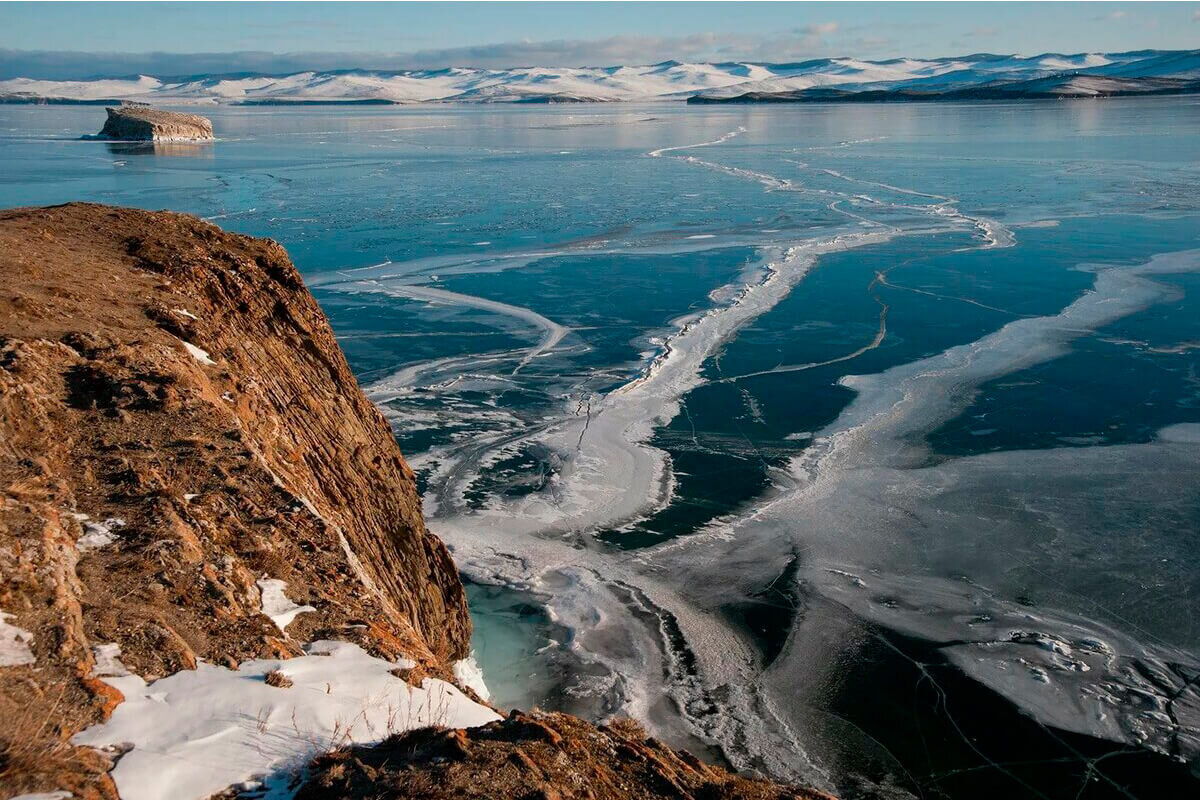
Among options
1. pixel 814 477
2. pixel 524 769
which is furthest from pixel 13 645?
pixel 814 477

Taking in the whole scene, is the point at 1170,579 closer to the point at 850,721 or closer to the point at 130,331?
the point at 850,721

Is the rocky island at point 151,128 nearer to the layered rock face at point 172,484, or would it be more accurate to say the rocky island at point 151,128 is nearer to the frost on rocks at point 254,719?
the layered rock face at point 172,484

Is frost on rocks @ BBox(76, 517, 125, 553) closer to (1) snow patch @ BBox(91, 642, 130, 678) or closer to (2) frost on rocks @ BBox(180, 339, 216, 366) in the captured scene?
(1) snow patch @ BBox(91, 642, 130, 678)

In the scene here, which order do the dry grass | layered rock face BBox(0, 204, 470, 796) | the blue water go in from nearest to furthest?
layered rock face BBox(0, 204, 470, 796) < the dry grass < the blue water

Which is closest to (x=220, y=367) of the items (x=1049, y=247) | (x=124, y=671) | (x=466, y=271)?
(x=124, y=671)

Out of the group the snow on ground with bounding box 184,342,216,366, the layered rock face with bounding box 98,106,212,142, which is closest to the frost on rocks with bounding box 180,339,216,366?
the snow on ground with bounding box 184,342,216,366

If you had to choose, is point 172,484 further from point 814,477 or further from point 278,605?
point 814,477

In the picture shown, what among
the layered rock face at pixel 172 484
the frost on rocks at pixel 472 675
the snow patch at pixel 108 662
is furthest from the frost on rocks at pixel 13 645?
the frost on rocks at pixel 472 675
